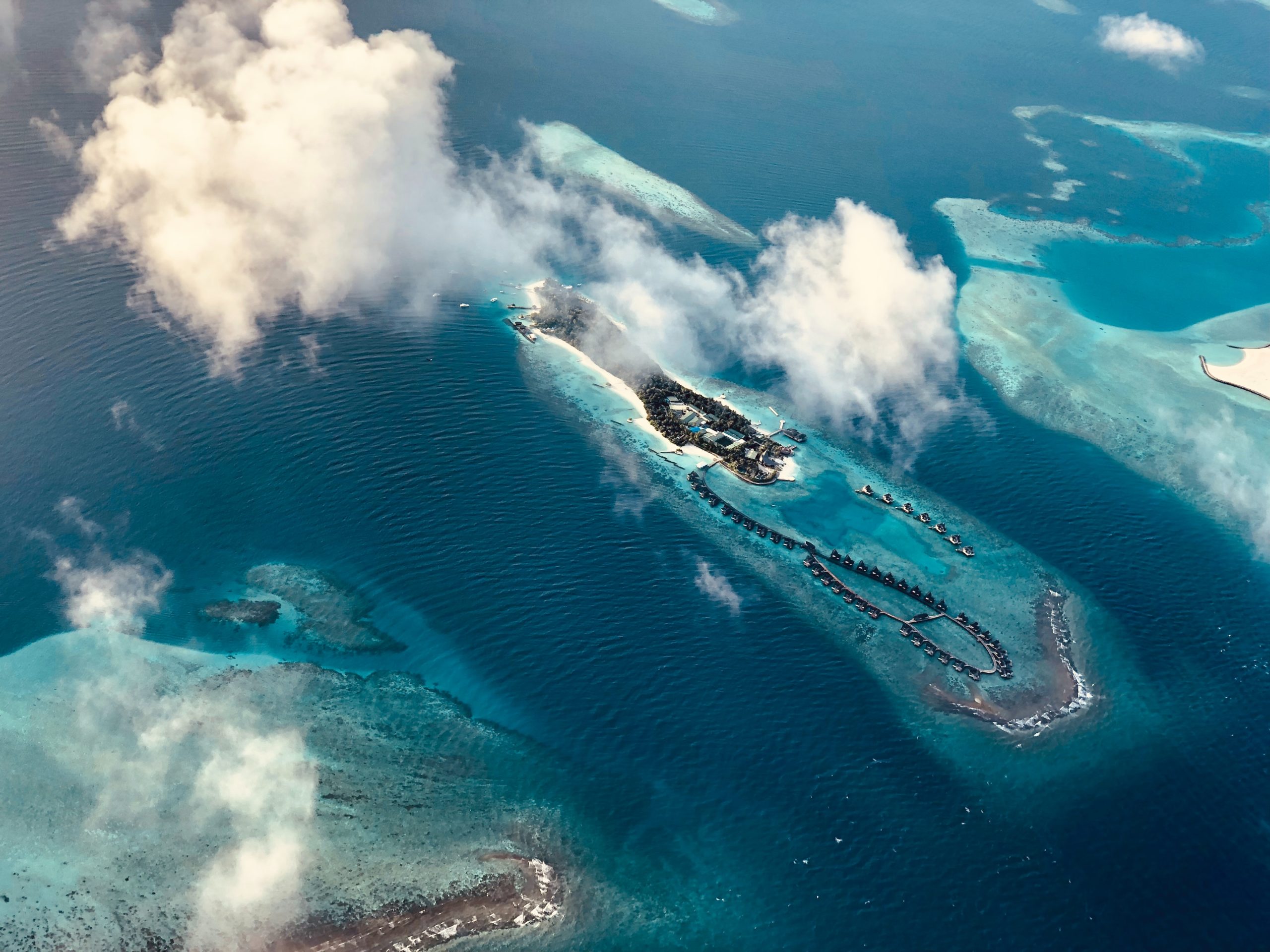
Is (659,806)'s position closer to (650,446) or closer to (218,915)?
(218,915)

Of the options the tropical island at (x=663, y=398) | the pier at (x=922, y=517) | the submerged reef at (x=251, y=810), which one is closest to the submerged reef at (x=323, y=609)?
the submerged reef at (x=251, y=810)

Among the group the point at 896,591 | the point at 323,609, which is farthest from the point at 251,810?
the point at 896,591

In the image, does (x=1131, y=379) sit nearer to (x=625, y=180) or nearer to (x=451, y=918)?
(x=625, y=180)

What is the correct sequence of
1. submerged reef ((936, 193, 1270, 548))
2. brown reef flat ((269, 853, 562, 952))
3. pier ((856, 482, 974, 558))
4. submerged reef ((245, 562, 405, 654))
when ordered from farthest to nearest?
submerged reef ((936, 193, 1270, 548)) < pier ((856, 482, 974, 558)) < submerged reef ((245, 562, 405, 654)) < brown reef flat ((269, 853, 562, 952))

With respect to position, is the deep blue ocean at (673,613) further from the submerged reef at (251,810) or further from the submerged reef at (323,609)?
the submerged reef at (251,810)

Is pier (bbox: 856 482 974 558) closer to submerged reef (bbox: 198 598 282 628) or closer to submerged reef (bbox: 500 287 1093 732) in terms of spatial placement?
submerged reef (bbox: 500 287 1093 732)

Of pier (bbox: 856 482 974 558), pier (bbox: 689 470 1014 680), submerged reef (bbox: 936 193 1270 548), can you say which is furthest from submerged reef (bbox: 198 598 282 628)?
submerged reef (bbox: 936 193 1270 548)
